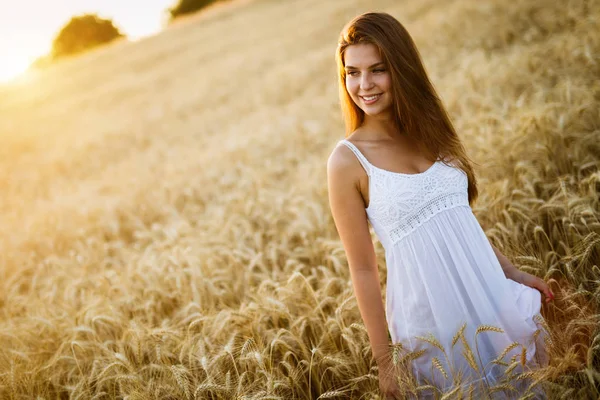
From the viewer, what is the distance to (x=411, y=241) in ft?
5.58

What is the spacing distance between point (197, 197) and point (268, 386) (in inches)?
144

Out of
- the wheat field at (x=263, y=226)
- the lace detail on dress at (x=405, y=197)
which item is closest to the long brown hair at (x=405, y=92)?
the lace detail on dress at (x=405, y=197)

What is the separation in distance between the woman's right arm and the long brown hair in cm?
38

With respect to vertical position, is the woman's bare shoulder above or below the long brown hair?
below

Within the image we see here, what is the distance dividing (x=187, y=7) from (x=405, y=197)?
1641 inches

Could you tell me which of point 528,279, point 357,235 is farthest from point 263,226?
point 528,279

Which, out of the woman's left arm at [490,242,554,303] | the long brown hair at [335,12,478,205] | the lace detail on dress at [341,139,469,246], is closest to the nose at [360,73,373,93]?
the long brown hair at [335,12,478,205]

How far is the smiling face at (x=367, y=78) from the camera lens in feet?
5.60

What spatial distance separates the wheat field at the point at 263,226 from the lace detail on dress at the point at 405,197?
59 centimetres

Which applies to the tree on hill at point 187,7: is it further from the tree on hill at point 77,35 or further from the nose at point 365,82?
the nose at point 365,82

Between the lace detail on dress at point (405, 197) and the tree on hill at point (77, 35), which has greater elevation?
the tree on hill at point (77, 35)

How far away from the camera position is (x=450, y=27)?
7730 mm

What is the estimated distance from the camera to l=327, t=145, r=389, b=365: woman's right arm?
5.42 ft

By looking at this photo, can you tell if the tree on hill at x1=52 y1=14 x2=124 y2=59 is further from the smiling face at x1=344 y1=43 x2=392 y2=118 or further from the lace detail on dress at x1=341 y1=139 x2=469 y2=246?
the lace detail on dress at x1=341 y1=139 x2=469 y2=246
